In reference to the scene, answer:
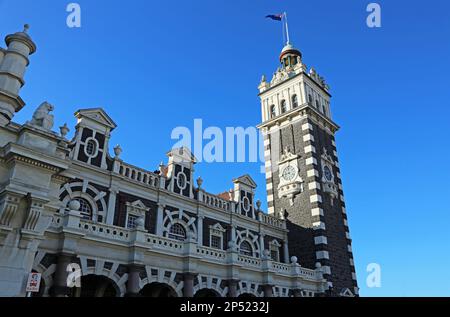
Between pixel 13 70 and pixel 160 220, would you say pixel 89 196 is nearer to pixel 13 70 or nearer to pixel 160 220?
pixel 160 220

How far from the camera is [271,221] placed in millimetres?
33656

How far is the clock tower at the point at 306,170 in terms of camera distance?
3269cm

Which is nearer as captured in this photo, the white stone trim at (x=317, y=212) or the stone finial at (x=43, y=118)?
the stone finial at (x=43, y=118)

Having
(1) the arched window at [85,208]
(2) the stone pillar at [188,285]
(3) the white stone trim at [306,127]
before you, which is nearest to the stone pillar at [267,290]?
(2) the stone pillar at [188,285]

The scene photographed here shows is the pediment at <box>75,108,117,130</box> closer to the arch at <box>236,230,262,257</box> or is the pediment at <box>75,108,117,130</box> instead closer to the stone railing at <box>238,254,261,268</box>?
the stone railing at <box>238,254,261,268</box>

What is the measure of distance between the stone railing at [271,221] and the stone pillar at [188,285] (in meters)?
13.0

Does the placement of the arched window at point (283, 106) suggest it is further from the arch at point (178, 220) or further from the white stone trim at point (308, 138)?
the arch at point (178, 220)

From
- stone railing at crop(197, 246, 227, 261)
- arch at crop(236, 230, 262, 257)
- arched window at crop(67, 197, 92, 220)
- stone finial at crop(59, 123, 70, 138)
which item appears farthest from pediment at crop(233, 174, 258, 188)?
stone finial at crop(59, 123, 70, 138)

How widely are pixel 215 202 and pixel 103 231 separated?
12332 mm

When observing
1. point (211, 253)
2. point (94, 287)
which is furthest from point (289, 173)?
point (94, 287)

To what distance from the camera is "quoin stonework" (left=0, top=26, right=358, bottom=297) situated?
13.2 meters

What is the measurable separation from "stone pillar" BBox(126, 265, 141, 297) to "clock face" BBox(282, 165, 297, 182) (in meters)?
21.5

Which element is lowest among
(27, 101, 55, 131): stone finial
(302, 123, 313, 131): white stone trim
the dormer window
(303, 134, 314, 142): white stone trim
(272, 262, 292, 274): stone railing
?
(272, 262, 292, 274): stone railing
